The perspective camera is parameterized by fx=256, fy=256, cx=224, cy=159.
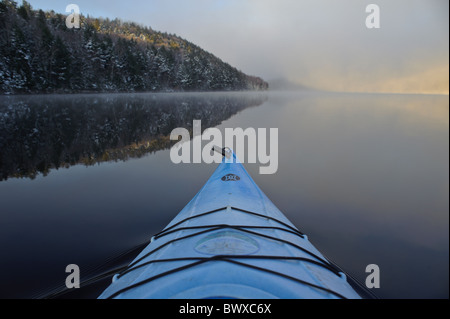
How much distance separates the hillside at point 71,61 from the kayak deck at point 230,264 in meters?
38.6

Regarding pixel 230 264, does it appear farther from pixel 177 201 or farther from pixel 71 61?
pixel 71 61

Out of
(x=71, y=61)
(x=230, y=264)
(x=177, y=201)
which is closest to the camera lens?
(x=230, y=264)

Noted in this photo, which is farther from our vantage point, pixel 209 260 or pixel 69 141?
pixel 69 141

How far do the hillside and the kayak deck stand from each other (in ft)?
127

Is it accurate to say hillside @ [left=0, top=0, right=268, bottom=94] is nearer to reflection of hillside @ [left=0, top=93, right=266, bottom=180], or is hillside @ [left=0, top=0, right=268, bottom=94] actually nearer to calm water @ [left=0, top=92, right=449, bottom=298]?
reflection of hillside @ [left=0, top=93, right=266, bottom=180]

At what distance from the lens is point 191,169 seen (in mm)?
7582

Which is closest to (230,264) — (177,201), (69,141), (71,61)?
(177,201)

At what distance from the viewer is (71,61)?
38.6 m

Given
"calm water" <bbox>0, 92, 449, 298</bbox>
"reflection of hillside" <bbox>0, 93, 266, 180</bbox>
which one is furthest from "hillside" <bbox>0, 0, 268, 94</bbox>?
"calm water" <bbox>0, 92, 449, 298</bbox>

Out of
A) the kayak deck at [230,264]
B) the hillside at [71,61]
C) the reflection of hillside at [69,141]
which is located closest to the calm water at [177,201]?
the reflection of hillside at [69,141]

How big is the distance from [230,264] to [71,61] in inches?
1812

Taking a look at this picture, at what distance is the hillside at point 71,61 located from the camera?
→ 31.9 metres

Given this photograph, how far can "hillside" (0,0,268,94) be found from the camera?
105ft
